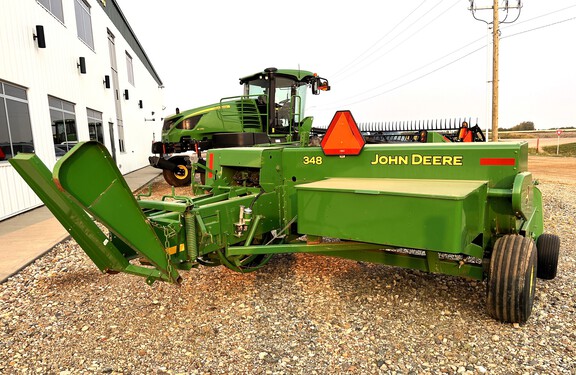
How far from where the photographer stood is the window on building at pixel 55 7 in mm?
9625

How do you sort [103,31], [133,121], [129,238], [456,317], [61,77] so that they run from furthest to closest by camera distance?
[133,121]
[103,31]
[61,77]
[456,317]
[129,238]

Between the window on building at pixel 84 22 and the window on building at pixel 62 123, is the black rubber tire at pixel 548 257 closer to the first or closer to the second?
the window on building at pixel 62 123

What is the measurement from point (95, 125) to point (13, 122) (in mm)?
6238

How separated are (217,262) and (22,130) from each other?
7.10 metres

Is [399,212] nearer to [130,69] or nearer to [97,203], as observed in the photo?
[97,203]

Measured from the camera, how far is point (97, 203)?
207 cm

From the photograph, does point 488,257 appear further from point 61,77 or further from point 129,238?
point 61,77

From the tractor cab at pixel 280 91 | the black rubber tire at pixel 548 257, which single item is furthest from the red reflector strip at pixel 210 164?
the tractor cab at pixel 280 91

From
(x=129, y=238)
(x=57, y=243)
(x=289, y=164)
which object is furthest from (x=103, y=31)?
(x=129, y=238)

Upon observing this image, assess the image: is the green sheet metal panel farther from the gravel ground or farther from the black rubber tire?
the black rubber tire

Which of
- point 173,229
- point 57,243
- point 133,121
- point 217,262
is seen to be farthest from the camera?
point 133,121

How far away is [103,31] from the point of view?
622 inches

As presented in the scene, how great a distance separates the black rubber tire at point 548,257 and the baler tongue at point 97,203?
3.61m

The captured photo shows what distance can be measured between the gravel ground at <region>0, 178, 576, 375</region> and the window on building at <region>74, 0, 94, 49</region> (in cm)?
1141
